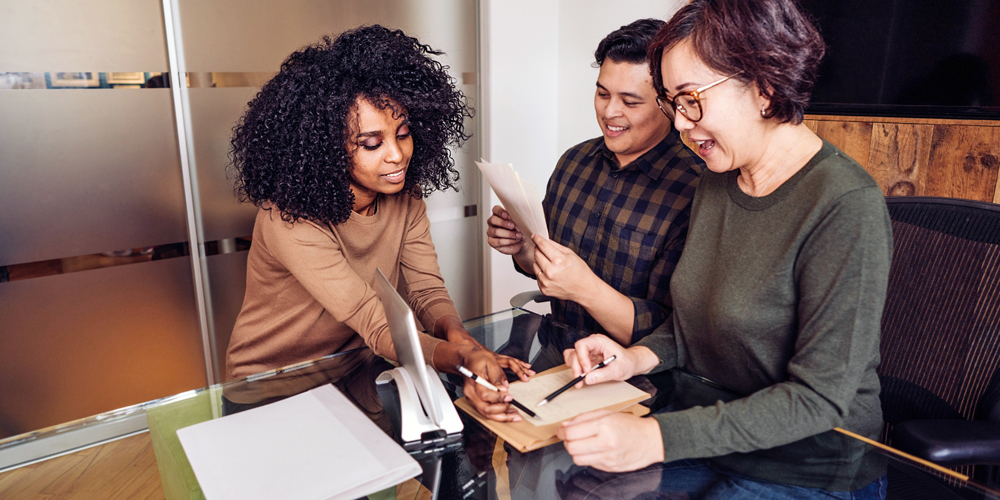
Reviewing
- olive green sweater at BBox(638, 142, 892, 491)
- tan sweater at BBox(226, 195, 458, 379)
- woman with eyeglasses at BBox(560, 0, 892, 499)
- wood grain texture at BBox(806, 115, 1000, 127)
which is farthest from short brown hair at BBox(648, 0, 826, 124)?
wood grain texture at BBox(806, 115, 1000, 127)

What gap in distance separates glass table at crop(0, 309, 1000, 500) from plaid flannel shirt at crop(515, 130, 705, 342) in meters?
0.31

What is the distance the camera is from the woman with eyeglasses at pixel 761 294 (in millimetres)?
944

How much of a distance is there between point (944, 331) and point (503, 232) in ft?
3.46

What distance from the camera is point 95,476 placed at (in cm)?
170

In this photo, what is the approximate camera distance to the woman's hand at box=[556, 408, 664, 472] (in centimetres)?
92

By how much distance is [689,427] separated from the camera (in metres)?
0.97

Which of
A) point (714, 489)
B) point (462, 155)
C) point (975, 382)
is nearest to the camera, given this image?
point (714, 489)

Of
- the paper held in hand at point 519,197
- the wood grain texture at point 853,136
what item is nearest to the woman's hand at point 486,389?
the paper held in hand at point 519,197

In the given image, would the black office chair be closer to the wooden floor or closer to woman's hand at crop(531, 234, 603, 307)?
woman's hand at crop(531, 234, 603, 307)

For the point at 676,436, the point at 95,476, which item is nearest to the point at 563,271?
the point at 676,436

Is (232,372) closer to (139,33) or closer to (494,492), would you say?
(494,492)

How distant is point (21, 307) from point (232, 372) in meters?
1.03

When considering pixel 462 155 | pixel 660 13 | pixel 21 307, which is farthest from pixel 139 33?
pixel 660 13

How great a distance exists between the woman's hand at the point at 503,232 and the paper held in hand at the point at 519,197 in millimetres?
203
